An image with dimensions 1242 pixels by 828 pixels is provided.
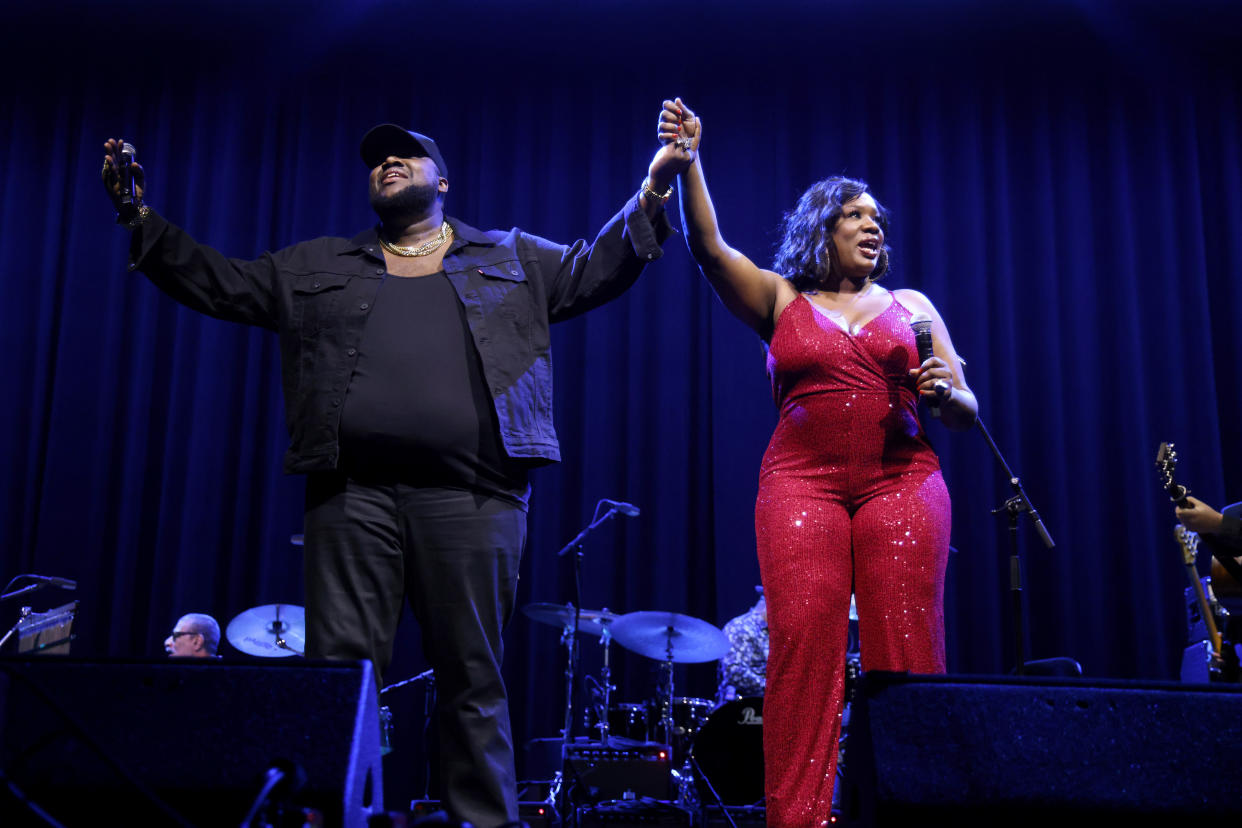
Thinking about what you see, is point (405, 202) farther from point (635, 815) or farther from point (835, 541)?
point (635, 815)

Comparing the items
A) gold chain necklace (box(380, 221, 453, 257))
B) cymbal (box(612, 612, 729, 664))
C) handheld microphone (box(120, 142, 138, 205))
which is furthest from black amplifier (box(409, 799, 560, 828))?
handheld microphone (box(120, 142, 138, 205))

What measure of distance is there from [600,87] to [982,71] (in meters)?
2.34

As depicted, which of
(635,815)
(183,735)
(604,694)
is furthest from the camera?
(604,694)

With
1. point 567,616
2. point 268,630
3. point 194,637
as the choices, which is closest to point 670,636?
point 567,616

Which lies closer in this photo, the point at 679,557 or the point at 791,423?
the point at 791,423

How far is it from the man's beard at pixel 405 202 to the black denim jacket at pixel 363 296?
7 cm

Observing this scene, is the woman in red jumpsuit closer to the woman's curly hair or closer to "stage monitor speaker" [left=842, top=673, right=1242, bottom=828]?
the woman's curly hair

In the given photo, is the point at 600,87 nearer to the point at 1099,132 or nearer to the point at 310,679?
the point at 1099,132

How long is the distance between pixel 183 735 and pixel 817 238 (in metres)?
Answer: 1.79

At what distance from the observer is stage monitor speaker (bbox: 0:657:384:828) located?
1435 millimetres

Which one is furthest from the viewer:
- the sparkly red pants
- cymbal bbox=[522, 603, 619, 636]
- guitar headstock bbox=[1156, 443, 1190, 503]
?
cymbal bbox=[522, 603, 619, 636]

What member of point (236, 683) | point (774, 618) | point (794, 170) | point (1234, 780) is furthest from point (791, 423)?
point (794, 170)

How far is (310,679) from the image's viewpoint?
1.47 meters

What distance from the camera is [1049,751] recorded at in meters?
1.46
